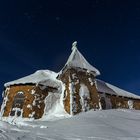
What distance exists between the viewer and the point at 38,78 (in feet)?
86.2

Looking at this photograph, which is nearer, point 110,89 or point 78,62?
point 78,62

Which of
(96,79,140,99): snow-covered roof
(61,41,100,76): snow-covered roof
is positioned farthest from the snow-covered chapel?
(96,79,140,99): snow-covered roof

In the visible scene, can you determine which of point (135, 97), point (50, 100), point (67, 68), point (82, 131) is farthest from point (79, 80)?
point (82, 131)

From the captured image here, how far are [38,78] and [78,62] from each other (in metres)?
4.69

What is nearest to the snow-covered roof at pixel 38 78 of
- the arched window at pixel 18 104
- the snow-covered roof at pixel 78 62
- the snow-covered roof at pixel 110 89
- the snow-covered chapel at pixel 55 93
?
the snow-covered chapel at pixel 55 93

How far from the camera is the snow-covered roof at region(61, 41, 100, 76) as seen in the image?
2544 cm

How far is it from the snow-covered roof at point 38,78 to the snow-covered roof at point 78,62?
110 inches

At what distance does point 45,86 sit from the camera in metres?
25.1

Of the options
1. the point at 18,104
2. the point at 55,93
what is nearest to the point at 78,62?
the point at 55,93

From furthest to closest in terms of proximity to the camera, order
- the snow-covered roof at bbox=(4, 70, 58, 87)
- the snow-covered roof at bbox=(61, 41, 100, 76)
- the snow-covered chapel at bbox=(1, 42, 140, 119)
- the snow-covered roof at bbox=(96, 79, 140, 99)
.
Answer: the snow-covered roof at bbox=(96, 79, 140, 99)
the snow-covered roof at bbox=(61, 41, 100, 76)
the snow-covered roof at bbox=(4, 70, 58, 87)
the snow-covered chapel at bbox=(1, 42, 140, 119)

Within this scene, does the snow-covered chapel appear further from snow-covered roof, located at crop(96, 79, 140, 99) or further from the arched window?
snow-covered roof, located at crop(96, 79, 140, 99)

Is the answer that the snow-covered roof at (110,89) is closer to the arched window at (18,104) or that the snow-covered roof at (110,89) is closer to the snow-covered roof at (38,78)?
the snow-covered roof at (38,78)

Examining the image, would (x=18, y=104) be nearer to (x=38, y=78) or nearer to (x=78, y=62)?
(x=38, y=78)

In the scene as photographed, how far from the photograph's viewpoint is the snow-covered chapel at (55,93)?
75.8ft
